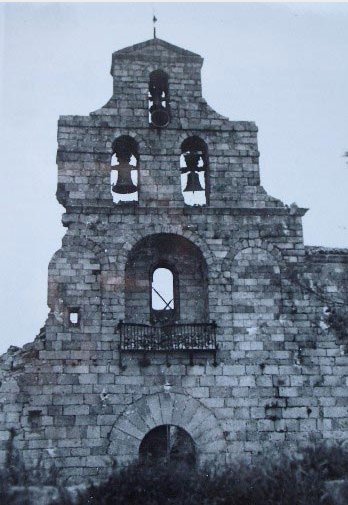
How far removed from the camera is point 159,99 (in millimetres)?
17859

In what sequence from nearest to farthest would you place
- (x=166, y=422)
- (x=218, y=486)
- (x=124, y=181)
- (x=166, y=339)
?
(x=218, y=486)
(x=166, y=422)
(x=166, y=339)
(x=124, y=181)

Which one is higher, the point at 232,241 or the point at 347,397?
the point at 232,241

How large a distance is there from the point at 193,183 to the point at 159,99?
2199mm

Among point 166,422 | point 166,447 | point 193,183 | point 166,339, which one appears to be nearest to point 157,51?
point 193,183

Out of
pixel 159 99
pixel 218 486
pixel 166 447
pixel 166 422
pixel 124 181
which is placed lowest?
pixel 218 486

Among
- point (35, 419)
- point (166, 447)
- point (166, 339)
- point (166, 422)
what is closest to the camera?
point (35, 419)

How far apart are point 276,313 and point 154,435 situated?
360 cm

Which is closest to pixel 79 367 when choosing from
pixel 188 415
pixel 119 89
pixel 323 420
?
pixel 188 415

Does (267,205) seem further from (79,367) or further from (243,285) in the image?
(79,367)

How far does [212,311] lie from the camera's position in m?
15.6

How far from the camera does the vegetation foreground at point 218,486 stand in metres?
11.8

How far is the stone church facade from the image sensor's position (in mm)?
14680

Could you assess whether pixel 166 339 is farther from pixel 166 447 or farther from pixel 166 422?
pixel 166 447

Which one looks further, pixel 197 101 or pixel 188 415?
pixel 197 101
